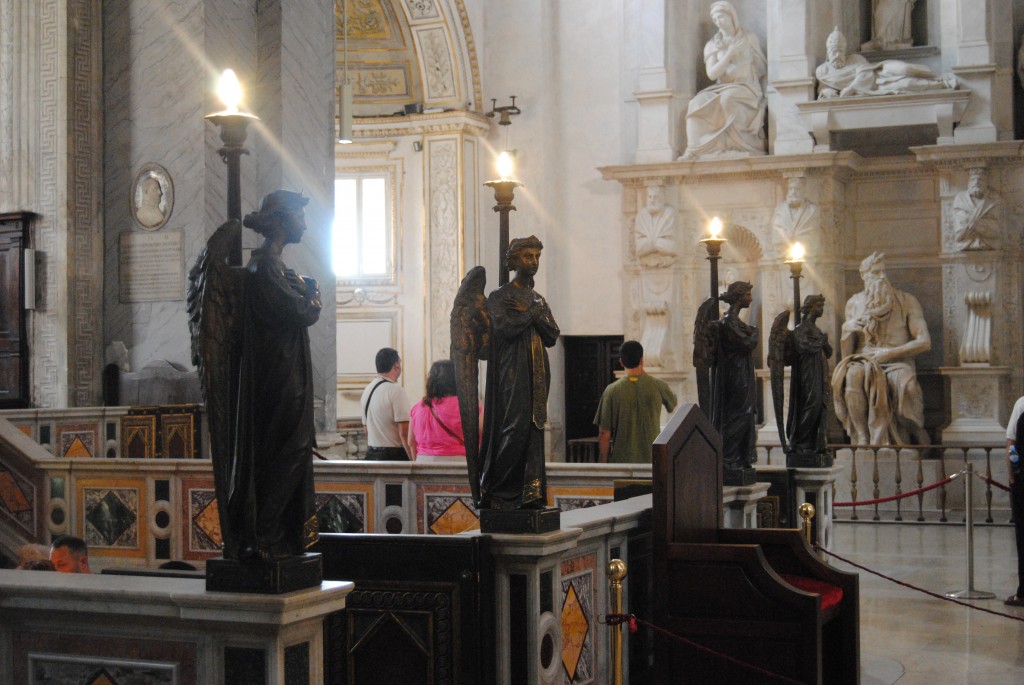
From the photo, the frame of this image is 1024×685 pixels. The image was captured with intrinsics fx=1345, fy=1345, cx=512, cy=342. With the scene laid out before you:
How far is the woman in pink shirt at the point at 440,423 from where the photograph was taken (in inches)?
340

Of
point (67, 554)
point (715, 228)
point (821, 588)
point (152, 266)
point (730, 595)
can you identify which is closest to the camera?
point (730, 595)

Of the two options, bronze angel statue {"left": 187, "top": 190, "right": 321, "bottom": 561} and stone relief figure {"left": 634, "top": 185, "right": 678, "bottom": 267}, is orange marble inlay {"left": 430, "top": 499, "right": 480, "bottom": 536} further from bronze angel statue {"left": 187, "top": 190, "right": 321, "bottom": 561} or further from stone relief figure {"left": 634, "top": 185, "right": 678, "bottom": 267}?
stone relief figure {"left": 634, "top": 185, "right": 678, "bottom": 267}

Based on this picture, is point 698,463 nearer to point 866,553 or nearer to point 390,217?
point 866,553

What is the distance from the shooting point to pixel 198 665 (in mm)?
4039

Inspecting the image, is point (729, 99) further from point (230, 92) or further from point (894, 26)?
point (230, 92)

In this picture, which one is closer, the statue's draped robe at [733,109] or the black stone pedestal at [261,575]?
the black stone pedestal at [261,575]

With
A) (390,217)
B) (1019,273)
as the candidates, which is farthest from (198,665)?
(390,217)

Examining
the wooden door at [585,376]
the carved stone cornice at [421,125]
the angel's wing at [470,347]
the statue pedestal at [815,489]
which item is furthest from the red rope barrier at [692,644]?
the carved stone cornice at [421,125]

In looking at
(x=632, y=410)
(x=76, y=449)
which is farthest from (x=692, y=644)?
(x=76, y=449)

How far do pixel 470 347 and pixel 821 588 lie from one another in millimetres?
1962

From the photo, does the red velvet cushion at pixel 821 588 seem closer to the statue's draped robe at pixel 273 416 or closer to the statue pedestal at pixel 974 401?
the statue's draped robe at pixel 273 416

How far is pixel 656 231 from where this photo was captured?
16406 mm

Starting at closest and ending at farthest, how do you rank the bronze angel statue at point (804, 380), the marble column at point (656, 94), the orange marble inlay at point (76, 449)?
the bronze angel statue at point (804, 380), the orange marble inlay at point (76, 449), the marble column at point (656, 94)

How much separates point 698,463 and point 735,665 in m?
1.04
